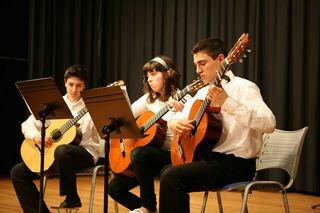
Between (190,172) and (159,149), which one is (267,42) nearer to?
(159,149)

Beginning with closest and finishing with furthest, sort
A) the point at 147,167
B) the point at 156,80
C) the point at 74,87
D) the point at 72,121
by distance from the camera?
the point at 147,167 → the point at 156,80 → the point at 72,121 → the point at 74,87

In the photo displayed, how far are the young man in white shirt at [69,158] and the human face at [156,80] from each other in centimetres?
67

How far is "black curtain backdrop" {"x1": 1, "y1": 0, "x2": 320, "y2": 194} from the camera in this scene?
6.06 meters

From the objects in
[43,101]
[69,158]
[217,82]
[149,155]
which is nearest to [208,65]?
[217,82]

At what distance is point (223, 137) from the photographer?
3.06m

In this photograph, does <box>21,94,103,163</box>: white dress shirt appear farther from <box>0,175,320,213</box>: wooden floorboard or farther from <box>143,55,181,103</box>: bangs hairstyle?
<box>0,175,320,213</box>: wooden floorboard

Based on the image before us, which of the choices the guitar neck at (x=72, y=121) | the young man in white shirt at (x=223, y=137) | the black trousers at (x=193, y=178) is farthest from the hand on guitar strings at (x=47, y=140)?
the black trousers at (x=193, y=178)

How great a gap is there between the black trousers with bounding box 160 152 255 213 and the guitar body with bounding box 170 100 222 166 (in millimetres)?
75

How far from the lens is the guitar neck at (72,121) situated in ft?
13.3

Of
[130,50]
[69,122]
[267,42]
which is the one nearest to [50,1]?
[130,50]

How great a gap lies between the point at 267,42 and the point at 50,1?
138 inches

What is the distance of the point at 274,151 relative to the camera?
11.4 feet

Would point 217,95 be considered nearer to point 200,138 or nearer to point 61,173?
point 200,138

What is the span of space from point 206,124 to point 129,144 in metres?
1.07
